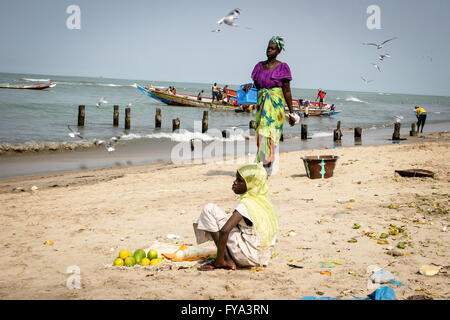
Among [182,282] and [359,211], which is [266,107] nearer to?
[359,211]

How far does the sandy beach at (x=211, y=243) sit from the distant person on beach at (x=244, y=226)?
0.14 m

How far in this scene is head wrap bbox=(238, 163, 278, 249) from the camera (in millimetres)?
3762

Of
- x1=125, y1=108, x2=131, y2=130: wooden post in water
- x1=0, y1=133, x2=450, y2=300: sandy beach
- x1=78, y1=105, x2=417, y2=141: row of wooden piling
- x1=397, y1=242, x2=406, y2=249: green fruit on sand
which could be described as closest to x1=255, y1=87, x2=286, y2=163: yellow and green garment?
x1=0, y1=133, x2=450, y2=300: sandy beach

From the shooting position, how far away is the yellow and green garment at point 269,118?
18.7 feet

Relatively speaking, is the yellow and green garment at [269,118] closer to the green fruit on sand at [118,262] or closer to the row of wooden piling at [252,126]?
the green fruit on sand at [118,262]

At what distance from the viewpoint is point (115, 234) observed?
18.0 feet

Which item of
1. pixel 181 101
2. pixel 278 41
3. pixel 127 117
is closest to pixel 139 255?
pixel 278 41

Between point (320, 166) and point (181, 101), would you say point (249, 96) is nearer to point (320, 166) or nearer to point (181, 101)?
point (320, 166)

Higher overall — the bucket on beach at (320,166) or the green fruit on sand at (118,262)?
the bucket on beach at (320,166)

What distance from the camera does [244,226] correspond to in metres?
3.79

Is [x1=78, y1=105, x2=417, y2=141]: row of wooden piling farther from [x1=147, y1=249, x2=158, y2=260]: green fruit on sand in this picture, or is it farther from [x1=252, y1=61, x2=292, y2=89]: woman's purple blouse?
[x1=147, y1=249, x2=158, y2=260]: green fruit on sand

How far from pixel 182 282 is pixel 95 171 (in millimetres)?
9681

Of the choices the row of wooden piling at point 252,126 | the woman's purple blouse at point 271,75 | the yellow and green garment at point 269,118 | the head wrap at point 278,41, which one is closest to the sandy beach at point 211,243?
the yellow and green garment at point 269,118
